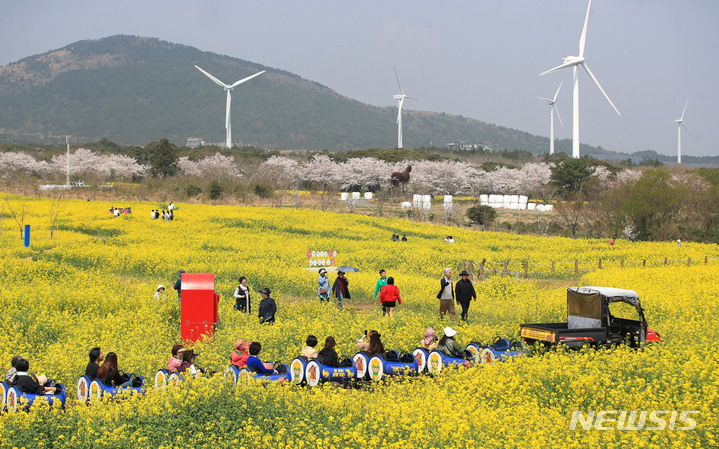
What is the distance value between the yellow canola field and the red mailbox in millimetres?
532

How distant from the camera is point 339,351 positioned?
14.8m

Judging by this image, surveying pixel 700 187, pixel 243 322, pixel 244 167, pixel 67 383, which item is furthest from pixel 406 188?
pixel 67 383

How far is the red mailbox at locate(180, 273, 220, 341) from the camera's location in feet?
55.4

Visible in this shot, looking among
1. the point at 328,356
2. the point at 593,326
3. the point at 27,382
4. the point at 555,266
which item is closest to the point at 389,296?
the point at 593,326

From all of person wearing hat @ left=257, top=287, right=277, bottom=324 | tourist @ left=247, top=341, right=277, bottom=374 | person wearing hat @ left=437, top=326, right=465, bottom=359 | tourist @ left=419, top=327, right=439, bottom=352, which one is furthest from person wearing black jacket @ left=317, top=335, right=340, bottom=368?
person wearing hat @ left=257, top=287, right=277, bottom=324

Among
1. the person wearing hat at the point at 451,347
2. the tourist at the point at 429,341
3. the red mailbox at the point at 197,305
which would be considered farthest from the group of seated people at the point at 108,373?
the person wearing hat at the point at 451,347

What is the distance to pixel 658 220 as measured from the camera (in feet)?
174

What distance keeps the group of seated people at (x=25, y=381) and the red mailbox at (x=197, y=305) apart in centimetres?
567

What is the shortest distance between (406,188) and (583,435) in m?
84.2

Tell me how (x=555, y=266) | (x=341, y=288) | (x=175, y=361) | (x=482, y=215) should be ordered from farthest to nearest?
(x=482, y=215) → (x=555, y=266) → (x=341, y=288) → (x=175, y=361)

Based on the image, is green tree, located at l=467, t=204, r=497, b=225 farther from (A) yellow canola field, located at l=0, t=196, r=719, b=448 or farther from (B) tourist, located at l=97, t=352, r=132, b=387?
(B) tourist, located at l=97, t=352, r=132, b=387

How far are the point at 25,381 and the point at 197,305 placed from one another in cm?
647

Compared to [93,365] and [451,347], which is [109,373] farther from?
[451,347]

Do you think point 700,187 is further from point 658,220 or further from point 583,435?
point 583,435
